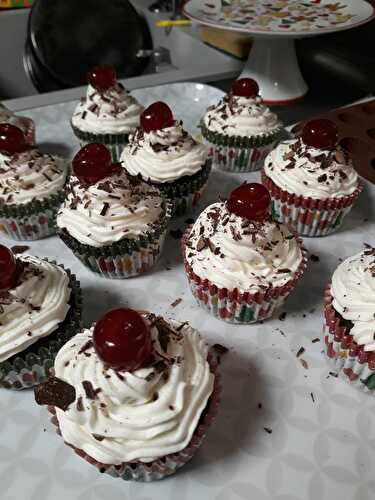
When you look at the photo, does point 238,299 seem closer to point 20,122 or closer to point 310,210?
point 310,210

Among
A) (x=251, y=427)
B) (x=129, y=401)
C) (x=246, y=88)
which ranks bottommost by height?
(x=251, y=427)

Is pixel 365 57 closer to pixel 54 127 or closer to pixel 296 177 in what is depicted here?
pixel 296 177

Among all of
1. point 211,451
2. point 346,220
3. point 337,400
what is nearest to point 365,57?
point 346,220

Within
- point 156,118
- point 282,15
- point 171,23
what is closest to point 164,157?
point 156,118

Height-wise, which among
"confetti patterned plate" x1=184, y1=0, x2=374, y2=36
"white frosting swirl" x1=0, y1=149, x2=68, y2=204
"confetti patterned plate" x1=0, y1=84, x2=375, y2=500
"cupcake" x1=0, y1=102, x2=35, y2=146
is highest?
"confetti patterned plate" x1=184, y1=0, x2=374, y2=36

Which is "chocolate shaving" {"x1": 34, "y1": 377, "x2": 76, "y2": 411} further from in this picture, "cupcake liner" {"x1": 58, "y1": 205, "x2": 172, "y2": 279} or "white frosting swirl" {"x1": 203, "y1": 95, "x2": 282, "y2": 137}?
"white frosting swirl" {"x1": 203, "y1": 95, "x2": 282, "y2": 137}

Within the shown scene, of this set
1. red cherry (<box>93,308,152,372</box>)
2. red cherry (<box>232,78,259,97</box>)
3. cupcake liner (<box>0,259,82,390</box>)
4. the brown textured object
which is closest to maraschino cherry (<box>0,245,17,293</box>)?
cupcake liner (<box>0,259,82,390</box>)
